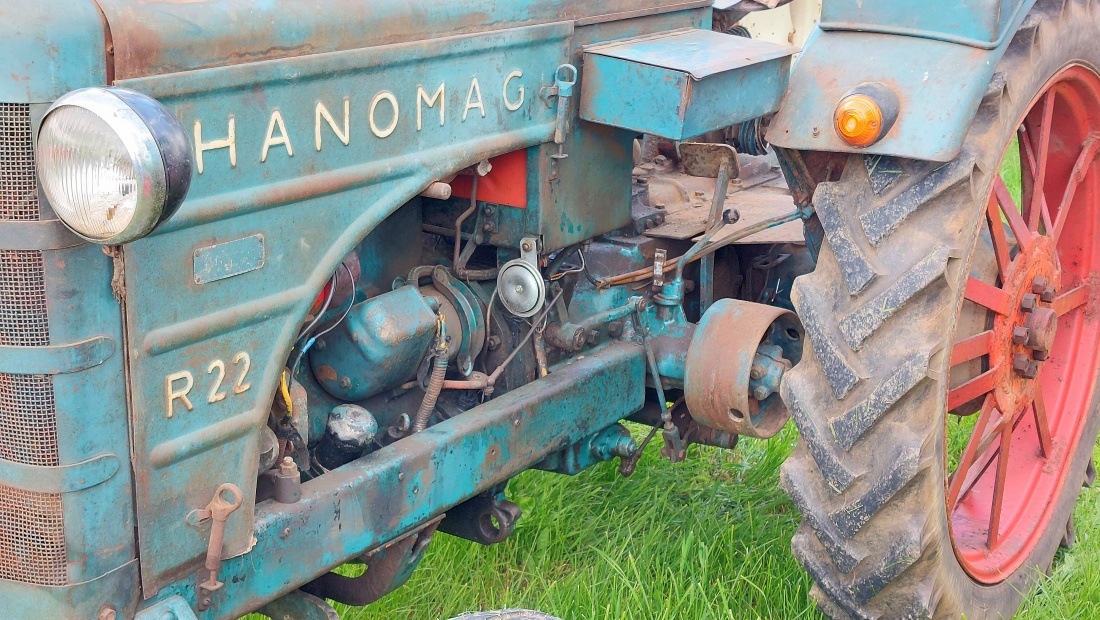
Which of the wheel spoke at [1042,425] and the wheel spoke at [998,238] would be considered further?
the wheel spoke at [1042,425]

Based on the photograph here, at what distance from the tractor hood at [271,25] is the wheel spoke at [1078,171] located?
1389 millimetres

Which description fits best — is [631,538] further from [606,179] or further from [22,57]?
[22,57]

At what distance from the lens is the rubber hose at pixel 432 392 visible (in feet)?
7.55

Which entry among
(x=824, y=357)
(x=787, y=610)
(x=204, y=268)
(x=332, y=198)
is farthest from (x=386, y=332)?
(x=787, y=610)

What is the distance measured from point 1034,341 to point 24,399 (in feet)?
6.47

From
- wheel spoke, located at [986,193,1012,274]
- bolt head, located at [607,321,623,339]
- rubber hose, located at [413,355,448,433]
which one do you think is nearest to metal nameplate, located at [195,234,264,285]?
rubber hose, located at [413,355,448,433]

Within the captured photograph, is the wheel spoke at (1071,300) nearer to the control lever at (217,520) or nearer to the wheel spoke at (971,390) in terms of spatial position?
the wheel spoke at (971,390)

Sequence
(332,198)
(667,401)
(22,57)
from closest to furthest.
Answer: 1. (22,57)
2. (332,198)
3. (667,401)

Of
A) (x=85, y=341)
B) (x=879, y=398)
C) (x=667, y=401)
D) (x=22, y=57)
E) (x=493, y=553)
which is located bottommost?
(x=493, y=553)

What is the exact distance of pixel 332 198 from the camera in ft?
6.19

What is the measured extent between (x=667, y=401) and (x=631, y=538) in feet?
1.35

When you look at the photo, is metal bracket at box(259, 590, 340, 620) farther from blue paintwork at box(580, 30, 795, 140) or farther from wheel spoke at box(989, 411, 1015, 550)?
wheel spoke at box(989, 411, 1015, 550)

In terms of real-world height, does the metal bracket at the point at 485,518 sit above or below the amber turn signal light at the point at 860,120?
below

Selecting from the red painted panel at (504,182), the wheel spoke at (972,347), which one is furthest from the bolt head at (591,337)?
the wheel spoke at (972,347)
